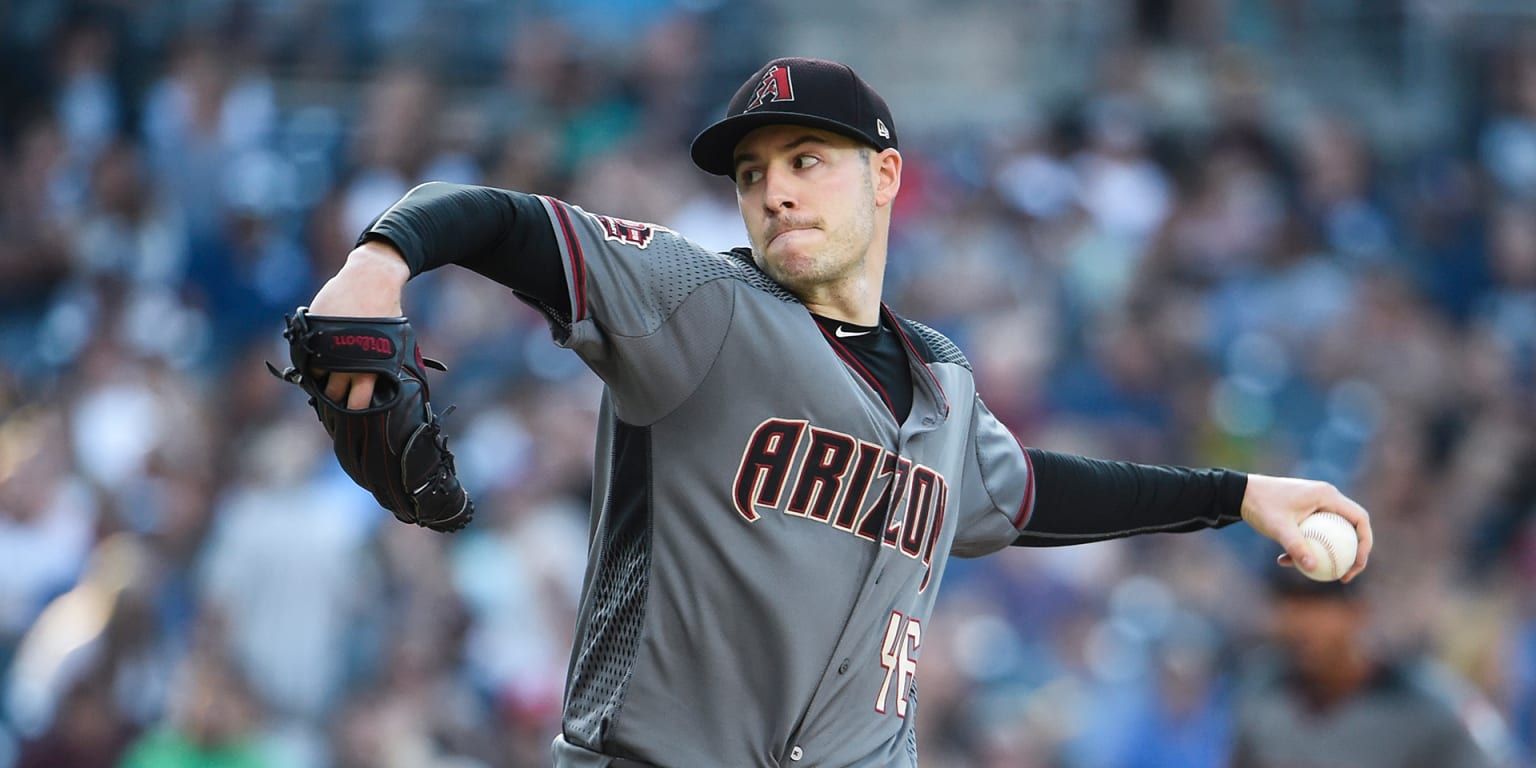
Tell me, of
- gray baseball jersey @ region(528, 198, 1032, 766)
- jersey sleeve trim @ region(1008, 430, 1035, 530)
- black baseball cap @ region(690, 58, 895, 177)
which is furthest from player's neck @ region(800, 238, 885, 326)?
jersey sleeve trim @ region(1008, 430, 1035, 530)

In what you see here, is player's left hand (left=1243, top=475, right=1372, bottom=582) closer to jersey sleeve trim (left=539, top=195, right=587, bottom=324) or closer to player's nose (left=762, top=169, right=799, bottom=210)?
player's nose (left=762, top=169, right=799, bottom=210)

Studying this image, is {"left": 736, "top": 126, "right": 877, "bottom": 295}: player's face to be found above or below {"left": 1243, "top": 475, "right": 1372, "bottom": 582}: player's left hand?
above

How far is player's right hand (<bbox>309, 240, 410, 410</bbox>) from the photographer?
9.09 ft

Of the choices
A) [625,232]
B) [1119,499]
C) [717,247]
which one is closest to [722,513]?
[625,232]

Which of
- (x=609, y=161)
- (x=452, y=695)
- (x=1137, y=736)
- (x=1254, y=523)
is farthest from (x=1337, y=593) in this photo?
(x=609, y=161)

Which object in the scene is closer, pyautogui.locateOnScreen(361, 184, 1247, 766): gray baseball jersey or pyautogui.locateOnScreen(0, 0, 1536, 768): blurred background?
pyautogui.locateOnScreen(361, 184, 1247, 766): gray baseball jersey

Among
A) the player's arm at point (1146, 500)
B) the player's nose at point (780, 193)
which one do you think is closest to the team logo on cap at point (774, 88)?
the player's nose at point (780, 193)

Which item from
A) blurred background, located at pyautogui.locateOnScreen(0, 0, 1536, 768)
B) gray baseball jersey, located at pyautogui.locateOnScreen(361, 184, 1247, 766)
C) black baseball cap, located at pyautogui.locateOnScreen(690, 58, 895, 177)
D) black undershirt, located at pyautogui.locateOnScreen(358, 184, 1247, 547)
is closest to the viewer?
black undershirt, located at pyautogui.locateOnScreen(358, 184, 1247, 547)

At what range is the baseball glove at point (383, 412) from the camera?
2756 millimetres

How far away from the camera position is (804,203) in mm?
3521

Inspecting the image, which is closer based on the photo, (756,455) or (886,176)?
(756,455)

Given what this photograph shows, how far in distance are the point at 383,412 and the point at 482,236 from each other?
1.12 feet

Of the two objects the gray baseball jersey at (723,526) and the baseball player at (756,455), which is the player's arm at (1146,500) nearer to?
the baseball player at (756,455)

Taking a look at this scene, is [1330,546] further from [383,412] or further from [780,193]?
[383,412]
